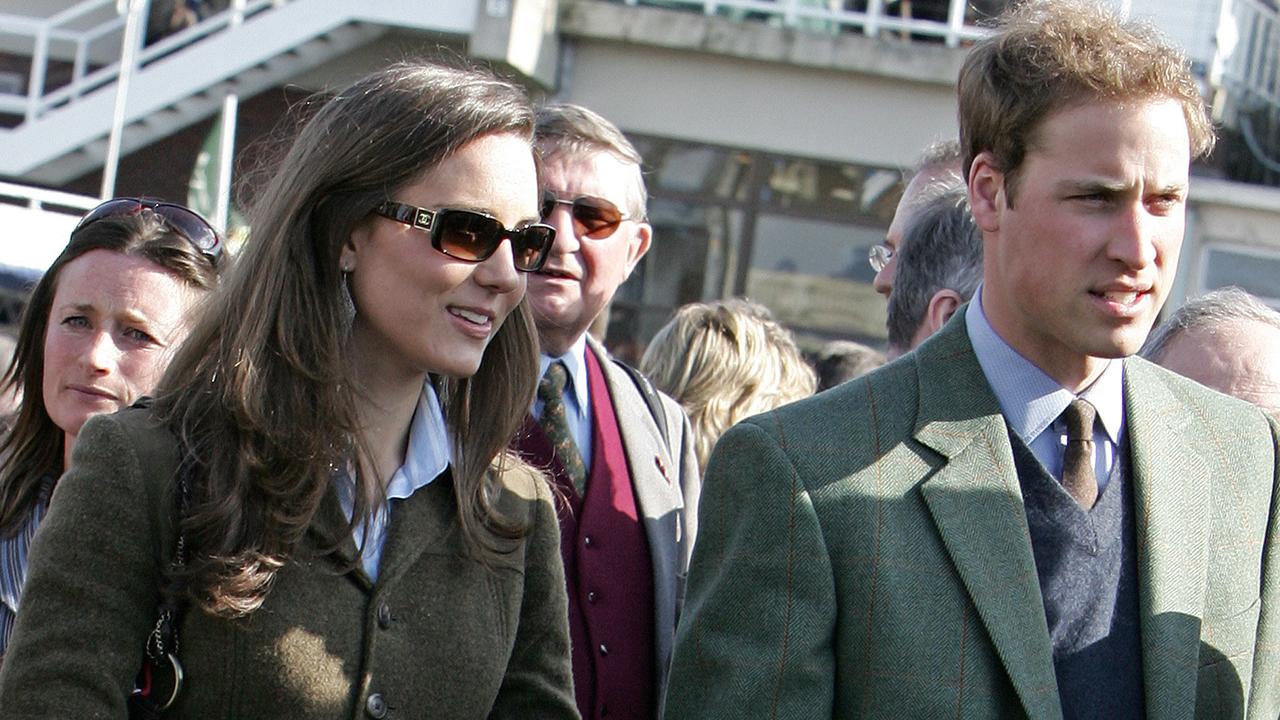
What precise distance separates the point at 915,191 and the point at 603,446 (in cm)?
123

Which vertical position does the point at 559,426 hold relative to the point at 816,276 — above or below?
above

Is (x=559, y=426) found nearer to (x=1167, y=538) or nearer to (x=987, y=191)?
(x=987, y=191)

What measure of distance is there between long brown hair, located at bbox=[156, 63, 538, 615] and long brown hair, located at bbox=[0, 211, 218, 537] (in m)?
A: 0.81

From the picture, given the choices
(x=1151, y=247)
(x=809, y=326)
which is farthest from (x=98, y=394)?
(x=809, y=326)

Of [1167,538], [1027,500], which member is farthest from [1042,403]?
[1167,538]

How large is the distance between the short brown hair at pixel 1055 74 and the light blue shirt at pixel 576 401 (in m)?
1.18

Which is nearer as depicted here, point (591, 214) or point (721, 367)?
point (591, 214)

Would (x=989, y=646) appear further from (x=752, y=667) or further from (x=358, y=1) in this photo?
(x=358, y=1)

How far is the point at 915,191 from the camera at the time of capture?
4.20 m

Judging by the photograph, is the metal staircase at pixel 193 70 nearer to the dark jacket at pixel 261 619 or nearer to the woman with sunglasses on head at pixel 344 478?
the woman with sunglasses on head at pixel 344 478

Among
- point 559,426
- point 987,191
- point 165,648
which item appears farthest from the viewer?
point 559,426

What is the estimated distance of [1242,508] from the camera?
8.75ft

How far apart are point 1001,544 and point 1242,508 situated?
49 centimetres

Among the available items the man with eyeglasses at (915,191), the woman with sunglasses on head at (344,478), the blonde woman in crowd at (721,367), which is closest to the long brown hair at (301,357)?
the woman with sunglasses on head at (344,478)
